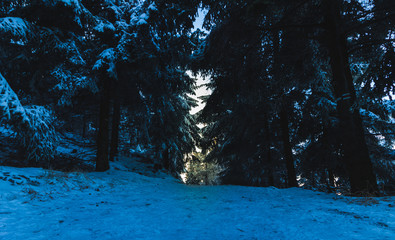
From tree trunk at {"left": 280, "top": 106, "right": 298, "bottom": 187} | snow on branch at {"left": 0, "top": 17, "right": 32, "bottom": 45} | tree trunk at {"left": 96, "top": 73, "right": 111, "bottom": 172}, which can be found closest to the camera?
snow on branch at {"left": 0, "top": 17, "right": 32, "bottom": 45}

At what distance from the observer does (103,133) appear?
340 inches

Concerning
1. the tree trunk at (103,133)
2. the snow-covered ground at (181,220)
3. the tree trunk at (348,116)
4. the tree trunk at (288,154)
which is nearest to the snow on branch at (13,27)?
the tree trunk at (103,133)

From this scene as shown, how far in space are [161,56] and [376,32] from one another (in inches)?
307

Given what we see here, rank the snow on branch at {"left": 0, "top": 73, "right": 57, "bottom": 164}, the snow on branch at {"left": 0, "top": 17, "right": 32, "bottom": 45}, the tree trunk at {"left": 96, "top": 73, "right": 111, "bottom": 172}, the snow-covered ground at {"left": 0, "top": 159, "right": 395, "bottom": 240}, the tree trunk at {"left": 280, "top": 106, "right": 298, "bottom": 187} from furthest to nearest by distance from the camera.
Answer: the tree trunk at {"left": 280, "top": 106, "right": 298, "bottom": 187} < the tree trunk at {"left": 96, "top": 73, "right": 111, "bottom": 172} < the snow on branch at {"left": 0, "top": 17, "right": 32, "bottom": 45} < the snow on branch at {"left": 0, "top": 73, "right": 57, "bottom": 164} < the snow-covered ground at {"left": 0, "top": 159, "right": 395, "bottom": 240}

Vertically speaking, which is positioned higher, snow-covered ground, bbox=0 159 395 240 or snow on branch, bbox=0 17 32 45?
snow on branch, bbox=0 17 32 45

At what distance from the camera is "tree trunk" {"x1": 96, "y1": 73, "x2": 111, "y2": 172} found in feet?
28.0

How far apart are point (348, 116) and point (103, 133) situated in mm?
8950

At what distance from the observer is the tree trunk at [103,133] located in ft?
28.0

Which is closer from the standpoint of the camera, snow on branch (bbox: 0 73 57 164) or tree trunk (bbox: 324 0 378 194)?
tree trunk (bbox: 324 0 378 194)

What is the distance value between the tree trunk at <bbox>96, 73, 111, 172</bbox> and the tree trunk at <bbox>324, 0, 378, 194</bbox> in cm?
855

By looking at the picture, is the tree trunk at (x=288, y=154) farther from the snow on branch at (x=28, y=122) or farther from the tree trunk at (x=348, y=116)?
the snow on branch at (x=28, y=122)

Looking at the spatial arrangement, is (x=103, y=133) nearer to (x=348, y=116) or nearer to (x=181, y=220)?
(x=181, y=220)

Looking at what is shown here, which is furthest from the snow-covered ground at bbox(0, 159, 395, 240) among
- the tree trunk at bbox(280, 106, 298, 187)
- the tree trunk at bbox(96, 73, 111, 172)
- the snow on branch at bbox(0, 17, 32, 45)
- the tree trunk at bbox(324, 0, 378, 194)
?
the tree trunk at bbox(280, 106, 298, 187)

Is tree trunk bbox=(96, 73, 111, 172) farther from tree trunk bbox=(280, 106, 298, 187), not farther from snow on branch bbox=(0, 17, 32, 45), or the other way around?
tree trunk bbox=(280, 106, 298, 187)
